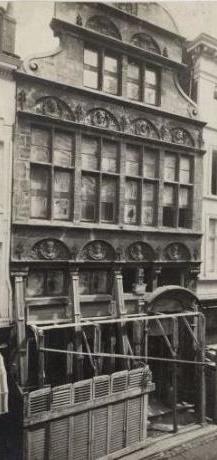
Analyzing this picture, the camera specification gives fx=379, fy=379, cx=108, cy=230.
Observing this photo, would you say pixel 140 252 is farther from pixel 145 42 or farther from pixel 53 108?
pixel 145 42

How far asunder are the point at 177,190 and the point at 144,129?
1.96 meters

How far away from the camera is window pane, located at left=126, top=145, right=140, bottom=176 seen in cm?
1008

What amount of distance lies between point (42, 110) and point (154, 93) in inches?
137

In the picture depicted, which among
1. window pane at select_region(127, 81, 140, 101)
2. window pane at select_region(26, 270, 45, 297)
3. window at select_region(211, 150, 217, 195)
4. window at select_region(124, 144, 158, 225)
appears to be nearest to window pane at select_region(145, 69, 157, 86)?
window pane at select_region(127, 81, 140, 101)

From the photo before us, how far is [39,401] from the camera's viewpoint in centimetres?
747

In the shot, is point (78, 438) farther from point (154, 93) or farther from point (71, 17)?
point (71, 17)

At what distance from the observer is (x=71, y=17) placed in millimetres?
9000

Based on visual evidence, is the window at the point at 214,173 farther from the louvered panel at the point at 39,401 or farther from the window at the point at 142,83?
the louvered panel at the point at 39,401

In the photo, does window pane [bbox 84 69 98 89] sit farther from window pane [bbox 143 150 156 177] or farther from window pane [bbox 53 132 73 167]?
window pane [bbox 143 150 156 177]

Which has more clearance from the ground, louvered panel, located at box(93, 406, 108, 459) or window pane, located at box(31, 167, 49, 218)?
window pane, located at box(31, 167, 49, 218)

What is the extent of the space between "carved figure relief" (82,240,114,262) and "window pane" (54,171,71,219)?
947mm

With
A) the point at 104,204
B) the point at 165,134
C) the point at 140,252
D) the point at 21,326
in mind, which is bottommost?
the point at 21,326

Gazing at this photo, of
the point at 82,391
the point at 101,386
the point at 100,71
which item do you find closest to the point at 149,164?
the point at 100,71

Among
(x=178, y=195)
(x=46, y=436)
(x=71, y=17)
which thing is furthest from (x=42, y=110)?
(x=46, y=436)
